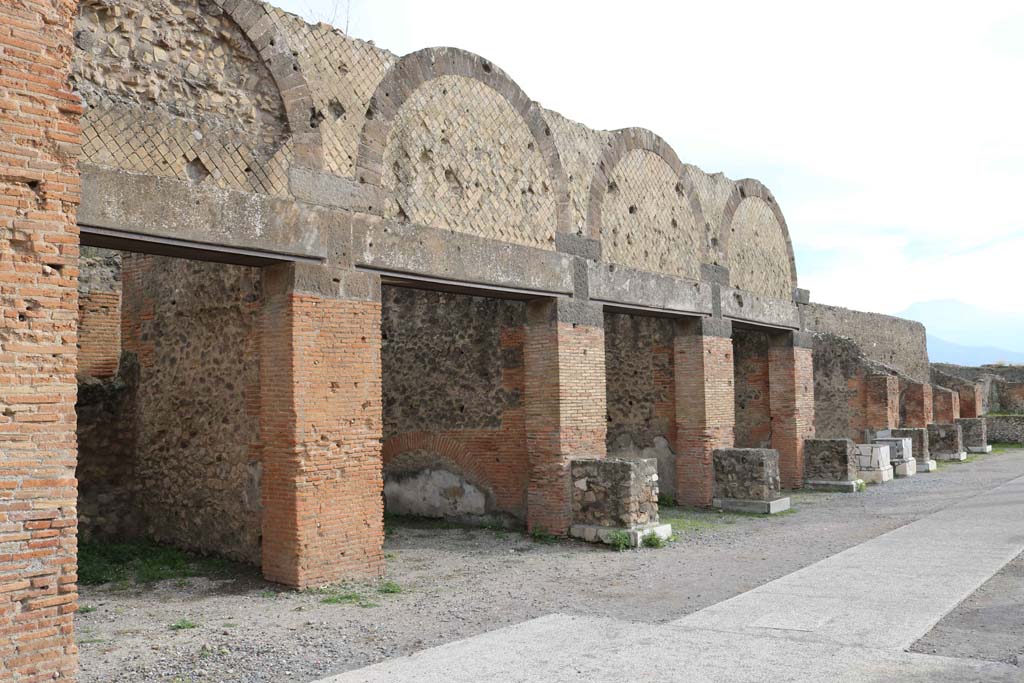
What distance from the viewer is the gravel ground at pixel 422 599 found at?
523cm

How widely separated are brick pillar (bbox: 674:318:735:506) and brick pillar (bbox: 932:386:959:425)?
13244 mm

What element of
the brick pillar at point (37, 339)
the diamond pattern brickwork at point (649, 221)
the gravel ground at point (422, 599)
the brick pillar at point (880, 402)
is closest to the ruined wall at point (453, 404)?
the gravel ground at point (422, 599)

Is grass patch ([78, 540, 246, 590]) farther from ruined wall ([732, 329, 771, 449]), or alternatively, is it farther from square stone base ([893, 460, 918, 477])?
square stone base ([893, 460, 918, 477])

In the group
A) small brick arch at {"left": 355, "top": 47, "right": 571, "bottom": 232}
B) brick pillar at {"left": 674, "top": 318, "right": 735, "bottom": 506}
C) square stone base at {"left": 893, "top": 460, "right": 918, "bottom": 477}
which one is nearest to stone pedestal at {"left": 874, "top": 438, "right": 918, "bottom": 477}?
square stone base at {"left": 893, "top": 460, "right": 918, "bottom": 477}

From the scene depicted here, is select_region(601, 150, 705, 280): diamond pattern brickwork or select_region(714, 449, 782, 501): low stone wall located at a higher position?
select_region(601, 150, 705, 280): diamond pattern brickwork

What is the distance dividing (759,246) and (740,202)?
0.92 meters

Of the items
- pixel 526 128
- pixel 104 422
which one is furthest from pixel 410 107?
pixel 104 422

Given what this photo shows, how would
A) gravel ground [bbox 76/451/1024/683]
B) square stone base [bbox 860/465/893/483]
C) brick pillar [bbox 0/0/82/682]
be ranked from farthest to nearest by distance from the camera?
1. square stone base [bbox 860/465/893/483]
2. gravel ground [bbox 76/451/1024/683]
3. brick pillar [bbox 0/0/82/682]

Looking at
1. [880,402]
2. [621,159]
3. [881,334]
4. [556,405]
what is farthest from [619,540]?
[881,334]

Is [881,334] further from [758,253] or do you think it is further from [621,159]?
[621,159]

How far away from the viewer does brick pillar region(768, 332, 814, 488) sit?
48.7 feet

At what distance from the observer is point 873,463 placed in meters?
15.6

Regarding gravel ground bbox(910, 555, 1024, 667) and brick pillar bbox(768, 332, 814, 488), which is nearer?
gravel ground bbox(910, 555, 1024, 667)

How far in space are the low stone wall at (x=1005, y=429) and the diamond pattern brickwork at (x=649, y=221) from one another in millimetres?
16509
